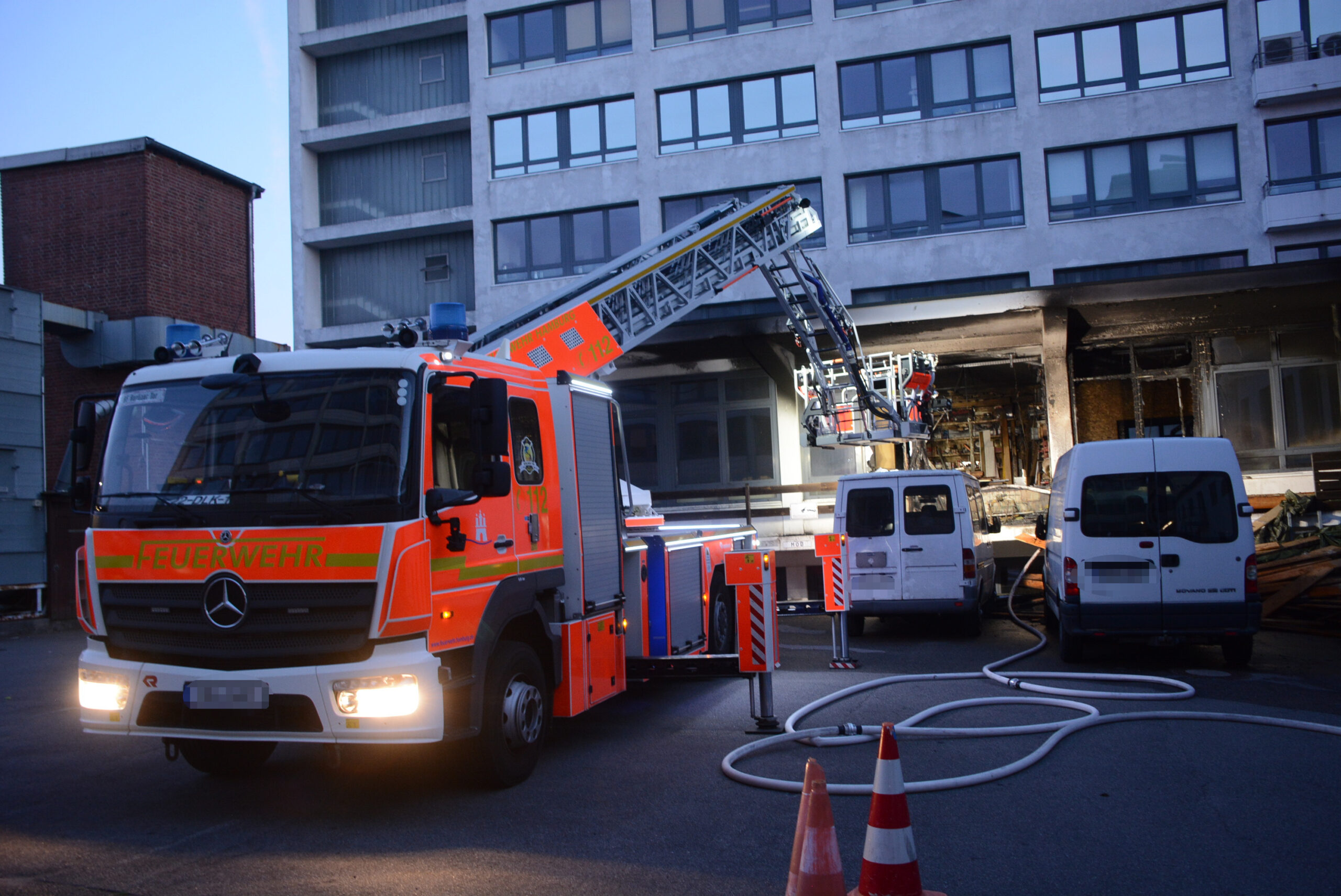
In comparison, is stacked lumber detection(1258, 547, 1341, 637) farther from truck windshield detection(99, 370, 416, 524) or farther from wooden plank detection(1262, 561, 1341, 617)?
truck windshield detection(99, 370, 416, 524)

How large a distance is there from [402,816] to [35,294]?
53.9ft

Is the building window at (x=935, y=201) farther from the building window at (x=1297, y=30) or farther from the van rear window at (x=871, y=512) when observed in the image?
the van rear window at (x=871, y=512)

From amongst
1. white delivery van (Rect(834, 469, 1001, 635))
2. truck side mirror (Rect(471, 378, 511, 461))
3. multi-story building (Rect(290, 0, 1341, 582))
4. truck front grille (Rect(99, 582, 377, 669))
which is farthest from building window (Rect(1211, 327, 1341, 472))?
truck front grille (Rect(99, 582, 377, 669))

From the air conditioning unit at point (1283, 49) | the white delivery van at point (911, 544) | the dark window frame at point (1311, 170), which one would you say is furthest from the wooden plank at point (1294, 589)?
the air conditioning unit at point (1283, 49)

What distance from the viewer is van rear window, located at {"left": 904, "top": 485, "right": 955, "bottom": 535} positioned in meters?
12.8

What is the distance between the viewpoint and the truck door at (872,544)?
1299 cm

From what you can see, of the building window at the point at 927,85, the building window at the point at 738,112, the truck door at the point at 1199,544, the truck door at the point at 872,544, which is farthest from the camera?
the building window at the point at 738,112

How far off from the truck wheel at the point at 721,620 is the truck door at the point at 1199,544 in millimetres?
4325

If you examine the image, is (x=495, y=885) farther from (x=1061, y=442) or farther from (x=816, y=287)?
(x=1061, y=442)

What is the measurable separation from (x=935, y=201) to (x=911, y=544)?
15.0 meters

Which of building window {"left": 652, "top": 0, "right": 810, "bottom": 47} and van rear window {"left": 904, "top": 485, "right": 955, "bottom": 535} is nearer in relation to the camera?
van rear window {"left": 904, "top": 485, "right": 955, "bottom": 535}

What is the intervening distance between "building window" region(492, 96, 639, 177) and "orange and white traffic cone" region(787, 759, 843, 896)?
25.3 meters

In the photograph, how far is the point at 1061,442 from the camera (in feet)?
70.9

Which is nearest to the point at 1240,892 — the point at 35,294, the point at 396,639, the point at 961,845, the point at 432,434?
the point at 961,845
